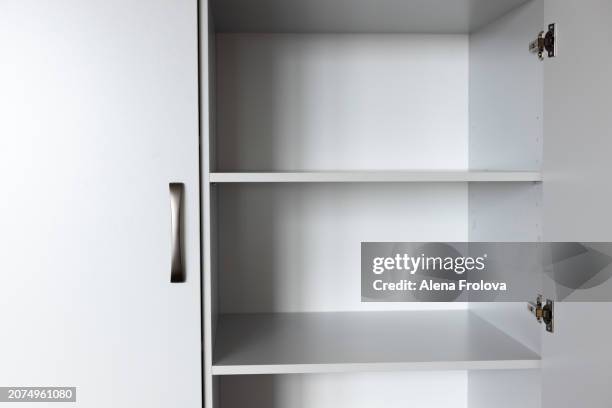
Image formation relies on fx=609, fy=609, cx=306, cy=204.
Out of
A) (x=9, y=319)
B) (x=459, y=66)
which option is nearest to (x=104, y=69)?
(x=9, y=319)

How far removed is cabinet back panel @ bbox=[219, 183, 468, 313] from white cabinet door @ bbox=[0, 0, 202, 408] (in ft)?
1.52

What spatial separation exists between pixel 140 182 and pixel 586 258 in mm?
878

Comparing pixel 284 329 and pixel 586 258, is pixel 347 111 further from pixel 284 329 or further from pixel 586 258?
pixel 586 258

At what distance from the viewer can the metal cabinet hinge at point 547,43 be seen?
47.2 inches

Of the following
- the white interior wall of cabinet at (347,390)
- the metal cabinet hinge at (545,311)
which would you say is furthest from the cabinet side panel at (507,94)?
the white interior wall of cabinet at (347,390)

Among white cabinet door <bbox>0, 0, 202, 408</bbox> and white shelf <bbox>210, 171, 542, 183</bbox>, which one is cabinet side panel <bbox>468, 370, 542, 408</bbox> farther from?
white cabinet door <bbox>0, 0, 202, 408</bbox>

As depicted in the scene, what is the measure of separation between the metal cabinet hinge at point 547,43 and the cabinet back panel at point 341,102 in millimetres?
439

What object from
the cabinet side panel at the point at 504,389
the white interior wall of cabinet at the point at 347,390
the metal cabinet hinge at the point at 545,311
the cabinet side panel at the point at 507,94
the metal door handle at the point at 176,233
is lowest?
the white interior wall of cabinet at the point at 347,390

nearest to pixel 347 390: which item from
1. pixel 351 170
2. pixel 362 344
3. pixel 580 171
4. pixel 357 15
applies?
pixel 362 344

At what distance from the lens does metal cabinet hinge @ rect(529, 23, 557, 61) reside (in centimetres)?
120

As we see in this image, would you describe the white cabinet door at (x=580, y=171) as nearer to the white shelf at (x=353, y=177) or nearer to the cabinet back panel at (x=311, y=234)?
the white shelf at (x=353, y=177)

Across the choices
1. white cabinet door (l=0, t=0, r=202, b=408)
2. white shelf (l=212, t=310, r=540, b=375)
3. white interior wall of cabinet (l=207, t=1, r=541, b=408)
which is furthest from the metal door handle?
white interior wall of cabinet (l=207, t=1, r=541, b=408)

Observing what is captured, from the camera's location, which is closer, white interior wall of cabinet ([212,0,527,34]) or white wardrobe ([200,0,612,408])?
white interior wall of cabinet ([212,0,527,34])

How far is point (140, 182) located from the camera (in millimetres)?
1156
